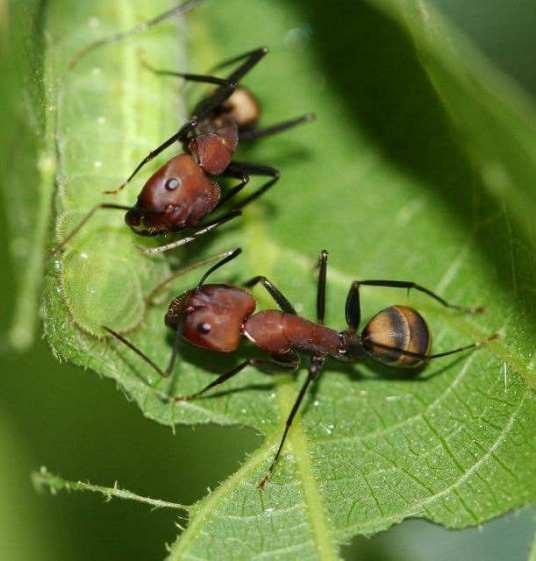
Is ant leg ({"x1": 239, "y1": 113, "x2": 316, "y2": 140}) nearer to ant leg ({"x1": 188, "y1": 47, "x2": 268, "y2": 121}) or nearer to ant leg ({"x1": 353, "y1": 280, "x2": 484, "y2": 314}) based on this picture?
ant leg ({"x1": 188, "y1": 47, "x2": 268, "y2": 121})

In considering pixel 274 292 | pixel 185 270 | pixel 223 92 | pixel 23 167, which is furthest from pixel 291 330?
pixel 23 167

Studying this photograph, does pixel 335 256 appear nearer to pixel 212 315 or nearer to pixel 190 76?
pixel 212 315

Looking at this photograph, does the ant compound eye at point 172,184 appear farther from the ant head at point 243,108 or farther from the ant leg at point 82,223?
the ant head at point 243,108

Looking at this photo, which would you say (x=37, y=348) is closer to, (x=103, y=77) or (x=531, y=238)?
(x=103, y=77)

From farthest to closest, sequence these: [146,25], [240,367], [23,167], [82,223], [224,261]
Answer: [146,25]
[224,261]
[240,367]
[82,223]
[23,167]

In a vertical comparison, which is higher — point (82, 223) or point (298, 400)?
point (82, 223)

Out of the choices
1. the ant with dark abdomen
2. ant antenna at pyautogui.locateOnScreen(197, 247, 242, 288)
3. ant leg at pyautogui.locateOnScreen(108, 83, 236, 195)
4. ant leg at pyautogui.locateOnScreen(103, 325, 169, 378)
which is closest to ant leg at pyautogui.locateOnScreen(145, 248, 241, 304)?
ant antenna at pyautogui.locateOnScreen(197, 247, 242, 288)
